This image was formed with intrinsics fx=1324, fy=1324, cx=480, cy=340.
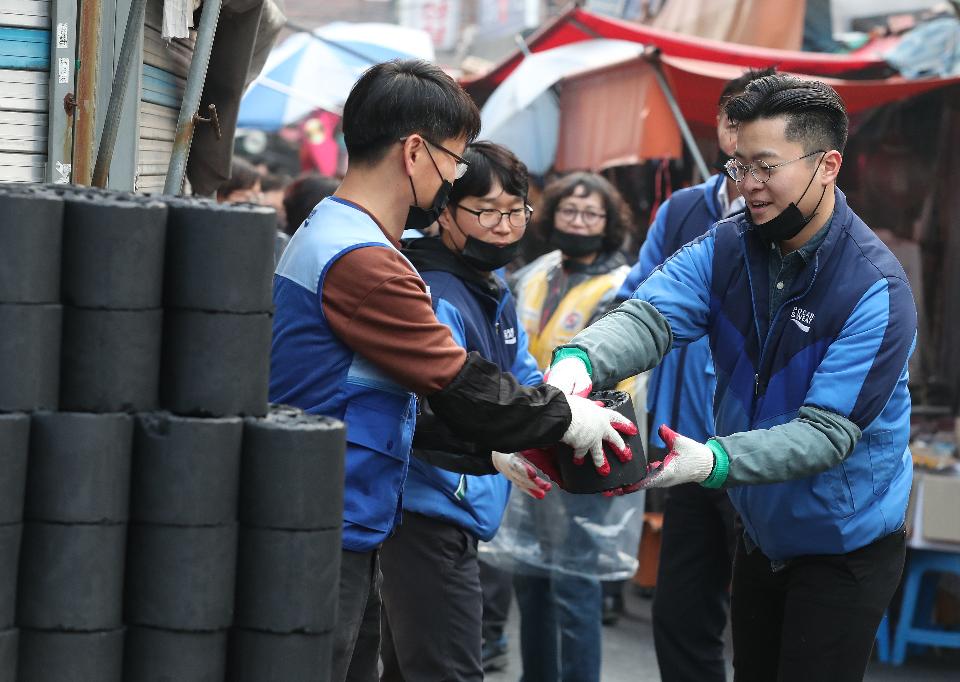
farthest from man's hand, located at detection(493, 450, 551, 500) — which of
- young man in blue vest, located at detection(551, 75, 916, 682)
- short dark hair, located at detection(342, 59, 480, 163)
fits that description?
short dark hair, located at detection(342, 59, 480, 163)

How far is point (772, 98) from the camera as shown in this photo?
3.61 m

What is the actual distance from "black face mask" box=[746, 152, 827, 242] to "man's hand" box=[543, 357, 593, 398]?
641 millimetres

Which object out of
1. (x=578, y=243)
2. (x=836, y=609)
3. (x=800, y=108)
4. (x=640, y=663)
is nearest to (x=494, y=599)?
(x=640, y=663)

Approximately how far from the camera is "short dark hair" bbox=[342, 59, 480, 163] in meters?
3.34

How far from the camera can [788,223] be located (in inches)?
143

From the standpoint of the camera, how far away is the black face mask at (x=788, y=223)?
142 inches

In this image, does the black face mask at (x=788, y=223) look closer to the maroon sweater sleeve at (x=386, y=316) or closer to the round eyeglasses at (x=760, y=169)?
the round eyeglasses at (x=760, y=169)

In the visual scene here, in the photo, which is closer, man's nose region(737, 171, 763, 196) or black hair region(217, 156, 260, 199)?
man's nose region(737, 171, 763, 196)

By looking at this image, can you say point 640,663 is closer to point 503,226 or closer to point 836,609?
point 503,226

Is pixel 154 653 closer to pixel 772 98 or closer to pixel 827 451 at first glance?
pixel 827 451

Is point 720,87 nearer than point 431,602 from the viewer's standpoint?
No

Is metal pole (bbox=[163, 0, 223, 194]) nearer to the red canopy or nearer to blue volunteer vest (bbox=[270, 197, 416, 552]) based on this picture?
blue volunteer vest (bbox=[270, 197, 416, 552])

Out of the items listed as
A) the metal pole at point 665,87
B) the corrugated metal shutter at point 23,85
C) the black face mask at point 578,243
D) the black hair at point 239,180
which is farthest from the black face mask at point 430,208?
the metal pole at point 665,87

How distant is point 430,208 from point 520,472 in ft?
3.42
